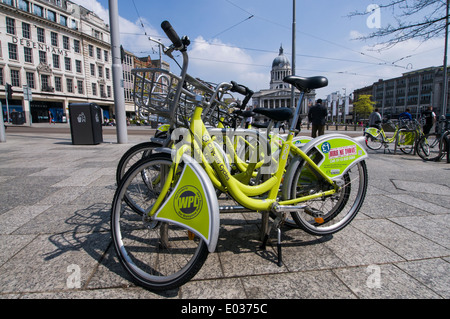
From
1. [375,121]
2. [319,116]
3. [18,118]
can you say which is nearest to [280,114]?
[319,116]

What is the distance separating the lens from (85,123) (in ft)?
30.3

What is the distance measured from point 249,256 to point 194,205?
794 mm

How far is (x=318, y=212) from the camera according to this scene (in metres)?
2.24

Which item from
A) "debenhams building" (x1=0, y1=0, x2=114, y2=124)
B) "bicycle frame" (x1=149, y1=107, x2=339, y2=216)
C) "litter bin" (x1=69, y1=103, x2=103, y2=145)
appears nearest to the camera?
"bicycle frame" (x1=149, y1=107, x2=339, y2=216)

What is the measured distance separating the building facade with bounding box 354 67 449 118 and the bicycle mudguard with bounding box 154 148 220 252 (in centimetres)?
7313

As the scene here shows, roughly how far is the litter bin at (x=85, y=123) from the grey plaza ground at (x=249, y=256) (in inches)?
241

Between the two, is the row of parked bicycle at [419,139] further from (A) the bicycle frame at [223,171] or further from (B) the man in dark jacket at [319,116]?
(A) the bicycle frame at [223,171]

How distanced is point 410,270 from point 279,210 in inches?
40.0

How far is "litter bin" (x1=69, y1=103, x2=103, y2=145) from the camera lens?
29.5 feet

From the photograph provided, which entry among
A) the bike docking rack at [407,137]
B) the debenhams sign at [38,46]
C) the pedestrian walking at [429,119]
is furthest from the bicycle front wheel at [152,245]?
the debenhams sign at [38,46]

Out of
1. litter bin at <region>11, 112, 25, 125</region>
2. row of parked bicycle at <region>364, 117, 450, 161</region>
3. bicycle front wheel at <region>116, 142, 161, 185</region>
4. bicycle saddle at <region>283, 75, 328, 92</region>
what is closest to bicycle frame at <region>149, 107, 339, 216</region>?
bicycle saddle at <region>283, 75, 328, 92</region>

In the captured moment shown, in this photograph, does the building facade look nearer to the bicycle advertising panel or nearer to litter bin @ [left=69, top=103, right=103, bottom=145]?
litter bin @ [left=69, top=103, right=103, bottom=145]
